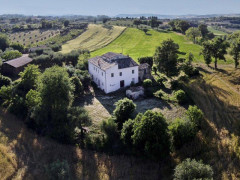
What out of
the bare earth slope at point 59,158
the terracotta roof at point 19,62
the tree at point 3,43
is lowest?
the bare earth slope at point 59,158

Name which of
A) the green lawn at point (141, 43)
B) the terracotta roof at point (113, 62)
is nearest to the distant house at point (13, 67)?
the terracotta roof at point (113, 62)

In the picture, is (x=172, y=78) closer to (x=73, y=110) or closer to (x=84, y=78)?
(x=84, y=78)

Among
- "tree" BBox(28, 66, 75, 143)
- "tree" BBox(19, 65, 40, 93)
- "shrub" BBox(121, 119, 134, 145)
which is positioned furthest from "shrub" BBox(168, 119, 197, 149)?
"tree" BBox(19, 65, 40, 93)

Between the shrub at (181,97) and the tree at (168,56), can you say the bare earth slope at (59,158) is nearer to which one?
the shrub at (181,97)

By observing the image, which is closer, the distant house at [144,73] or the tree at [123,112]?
the tree at [123,112]

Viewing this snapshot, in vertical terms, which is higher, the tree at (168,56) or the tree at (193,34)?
the tree at (193,34)

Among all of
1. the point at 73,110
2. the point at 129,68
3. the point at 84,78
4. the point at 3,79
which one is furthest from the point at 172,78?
the point at 3,79
